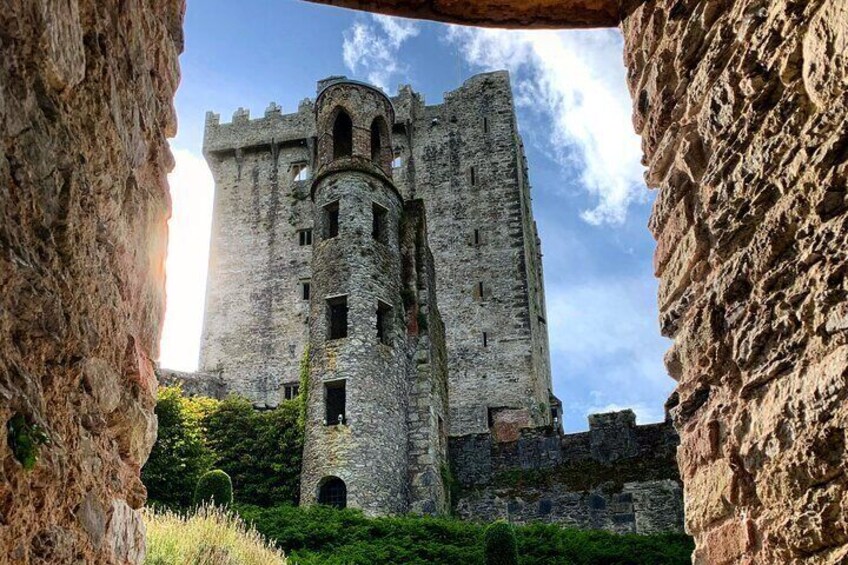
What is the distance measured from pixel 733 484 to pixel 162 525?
7.37 m

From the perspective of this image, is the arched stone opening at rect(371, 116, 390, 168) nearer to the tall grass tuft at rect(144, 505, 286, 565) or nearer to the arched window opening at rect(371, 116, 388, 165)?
the arched window opening at rect(371, 116, 388, 165)

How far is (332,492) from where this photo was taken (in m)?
16.5

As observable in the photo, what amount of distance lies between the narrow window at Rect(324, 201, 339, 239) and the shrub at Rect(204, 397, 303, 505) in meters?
3.78

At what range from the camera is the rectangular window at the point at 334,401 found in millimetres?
17219

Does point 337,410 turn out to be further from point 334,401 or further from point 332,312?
point 332,312

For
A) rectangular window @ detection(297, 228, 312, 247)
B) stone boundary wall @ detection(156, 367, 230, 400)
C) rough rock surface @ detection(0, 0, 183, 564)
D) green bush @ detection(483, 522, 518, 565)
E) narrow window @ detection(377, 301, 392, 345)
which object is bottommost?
green bush @ detection(483, 522, 518, 565)

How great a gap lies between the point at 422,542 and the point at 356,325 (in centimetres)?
574

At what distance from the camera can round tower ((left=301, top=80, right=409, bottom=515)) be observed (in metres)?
16.5

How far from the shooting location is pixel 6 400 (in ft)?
7.38

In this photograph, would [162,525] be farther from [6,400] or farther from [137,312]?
[6,400]

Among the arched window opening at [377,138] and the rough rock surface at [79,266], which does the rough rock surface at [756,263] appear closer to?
the rough rock surface at [79,266]

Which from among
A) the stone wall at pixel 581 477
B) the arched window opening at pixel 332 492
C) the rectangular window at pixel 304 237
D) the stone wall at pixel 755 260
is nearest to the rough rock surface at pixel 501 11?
the stone wall at pixel 755 260

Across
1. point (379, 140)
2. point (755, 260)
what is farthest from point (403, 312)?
point (755, 260)

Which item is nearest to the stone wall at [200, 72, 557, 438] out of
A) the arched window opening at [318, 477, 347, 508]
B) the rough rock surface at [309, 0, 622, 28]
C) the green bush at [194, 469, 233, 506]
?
the arched window opening at [318, 477, 347, 508]
